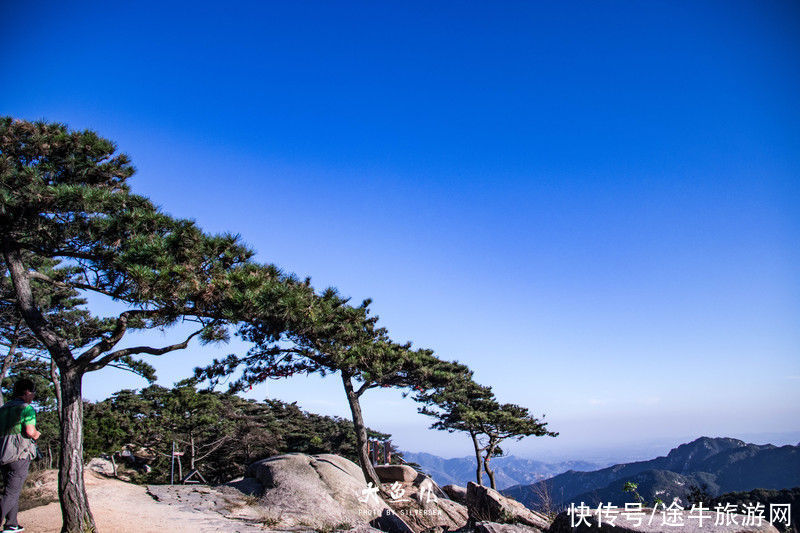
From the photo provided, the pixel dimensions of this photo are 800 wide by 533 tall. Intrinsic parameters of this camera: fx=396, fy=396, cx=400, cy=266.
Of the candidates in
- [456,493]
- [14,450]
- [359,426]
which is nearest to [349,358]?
[359,426]

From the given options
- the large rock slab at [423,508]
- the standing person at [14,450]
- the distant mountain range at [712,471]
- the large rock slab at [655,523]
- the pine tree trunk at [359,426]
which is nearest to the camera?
the standing person at [14,450]

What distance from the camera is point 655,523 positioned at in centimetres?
577

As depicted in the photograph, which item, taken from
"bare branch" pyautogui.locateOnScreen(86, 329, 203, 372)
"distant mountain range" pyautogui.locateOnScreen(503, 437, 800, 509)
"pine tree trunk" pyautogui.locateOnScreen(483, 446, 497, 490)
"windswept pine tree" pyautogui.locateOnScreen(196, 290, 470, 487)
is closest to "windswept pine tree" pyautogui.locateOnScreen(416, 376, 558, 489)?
"pine tree trunk" pyautogui.locateOnScreen(483, 446, 497, 490)

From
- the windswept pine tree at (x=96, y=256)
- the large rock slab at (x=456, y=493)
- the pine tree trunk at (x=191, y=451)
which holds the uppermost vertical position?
the windswept pine tree at (x=96, y=256)

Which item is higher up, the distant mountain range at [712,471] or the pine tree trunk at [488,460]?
the pine tree trunk at [488,460]

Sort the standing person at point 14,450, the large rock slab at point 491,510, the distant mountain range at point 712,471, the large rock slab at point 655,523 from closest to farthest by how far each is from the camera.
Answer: the standing person at point 14,450 < the large rock slab at point 655,523 < the large rock slab at point 491,510 < the distant mountain range at point 712,471

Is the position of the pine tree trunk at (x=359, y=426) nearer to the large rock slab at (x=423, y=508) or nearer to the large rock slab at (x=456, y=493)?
the large rock slab at (x=423, y=508)

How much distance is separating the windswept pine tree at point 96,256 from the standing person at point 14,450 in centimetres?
126

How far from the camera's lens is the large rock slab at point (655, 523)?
5.57m

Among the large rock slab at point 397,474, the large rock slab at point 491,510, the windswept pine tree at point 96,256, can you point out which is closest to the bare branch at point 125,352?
the windswept pine tree at point 96,256

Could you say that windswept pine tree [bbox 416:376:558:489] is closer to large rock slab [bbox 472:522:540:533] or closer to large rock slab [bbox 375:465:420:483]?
large rock slab [bbox 375:465:420:483]

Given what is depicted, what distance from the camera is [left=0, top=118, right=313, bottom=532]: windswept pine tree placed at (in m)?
6.14

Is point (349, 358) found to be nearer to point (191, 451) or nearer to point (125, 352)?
point (125, 352)

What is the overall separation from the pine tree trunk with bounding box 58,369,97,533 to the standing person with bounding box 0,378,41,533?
122cm
